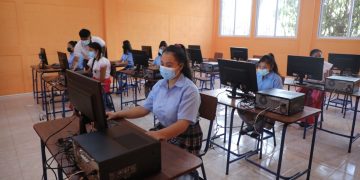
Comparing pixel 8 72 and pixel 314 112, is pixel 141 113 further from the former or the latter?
pixel 8 72

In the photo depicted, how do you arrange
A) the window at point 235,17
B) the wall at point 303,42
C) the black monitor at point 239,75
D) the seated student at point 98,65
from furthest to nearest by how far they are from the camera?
the window at point 235,17
the wall at point 303,42
the seated student at point 98,65
the black monitor at point 239,75

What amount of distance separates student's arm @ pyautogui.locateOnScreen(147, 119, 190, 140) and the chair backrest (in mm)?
373

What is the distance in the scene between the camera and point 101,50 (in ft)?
12.7

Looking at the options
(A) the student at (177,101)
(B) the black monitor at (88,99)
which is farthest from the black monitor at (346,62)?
(B) the black monitor at (88,99)

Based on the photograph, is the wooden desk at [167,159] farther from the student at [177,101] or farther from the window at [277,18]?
the window at [277,18]

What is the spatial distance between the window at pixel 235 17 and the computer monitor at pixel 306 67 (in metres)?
4.90

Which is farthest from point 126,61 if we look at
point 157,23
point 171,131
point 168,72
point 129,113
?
point 171,131

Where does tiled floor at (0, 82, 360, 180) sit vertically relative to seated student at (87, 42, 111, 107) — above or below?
below

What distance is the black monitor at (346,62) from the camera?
4.11m

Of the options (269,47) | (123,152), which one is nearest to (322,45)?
(269,47)

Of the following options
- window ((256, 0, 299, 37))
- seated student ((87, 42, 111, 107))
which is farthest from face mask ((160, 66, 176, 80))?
window ((256, 0, 299, 37))

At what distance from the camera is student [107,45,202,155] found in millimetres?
1670

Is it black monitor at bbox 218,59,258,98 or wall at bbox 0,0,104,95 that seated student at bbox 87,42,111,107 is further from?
wall at bbox 0,0,104,95

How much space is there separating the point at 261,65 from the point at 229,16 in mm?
6219
